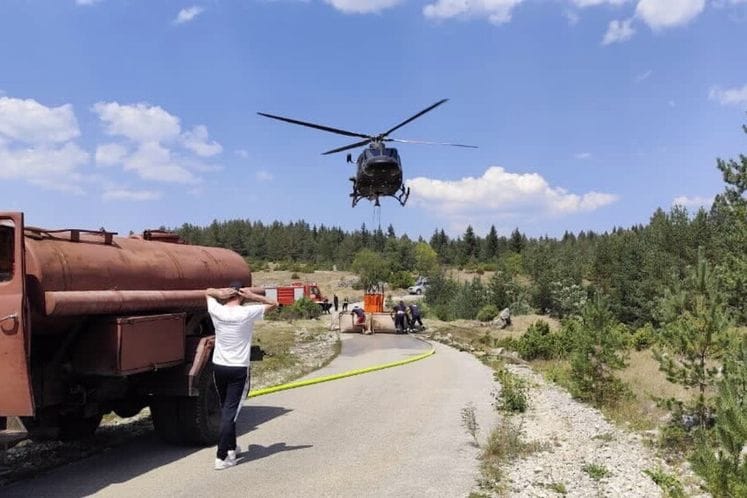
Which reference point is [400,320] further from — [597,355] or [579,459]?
[579,459]

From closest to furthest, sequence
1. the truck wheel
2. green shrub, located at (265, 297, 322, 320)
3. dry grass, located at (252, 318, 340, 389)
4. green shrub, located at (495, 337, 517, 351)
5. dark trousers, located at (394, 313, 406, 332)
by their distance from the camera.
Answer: the truck wheel → dry grass, located at (252, 318, 340, 389) → green shrub, located at (495, 337, 517, 351) → dark trousers, located at (394, 313, 406, 332) → green shrub, located at (265, 297, 322, 320)

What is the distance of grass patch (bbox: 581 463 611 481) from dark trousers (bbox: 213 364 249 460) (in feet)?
13.7

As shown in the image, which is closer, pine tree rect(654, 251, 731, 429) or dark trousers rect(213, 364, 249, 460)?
dark trousers rect(213, 364, 249, 460)

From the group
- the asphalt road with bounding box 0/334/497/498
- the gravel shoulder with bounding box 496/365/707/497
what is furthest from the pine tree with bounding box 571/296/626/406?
the asphalt road with bounding box 0/334/497/498

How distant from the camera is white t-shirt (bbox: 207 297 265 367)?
7.64 meters

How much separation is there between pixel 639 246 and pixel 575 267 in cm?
1814

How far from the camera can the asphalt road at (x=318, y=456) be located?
664cm

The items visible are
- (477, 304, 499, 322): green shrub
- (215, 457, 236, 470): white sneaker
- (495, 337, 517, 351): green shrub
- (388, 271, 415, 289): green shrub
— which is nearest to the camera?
(215, 457, 236, 470): white sneaker

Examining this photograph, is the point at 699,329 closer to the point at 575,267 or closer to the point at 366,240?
the point at 575,267

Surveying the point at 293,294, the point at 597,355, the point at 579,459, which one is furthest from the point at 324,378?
the point at 293,294

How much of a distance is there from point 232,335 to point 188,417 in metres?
1.41

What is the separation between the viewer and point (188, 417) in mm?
8211

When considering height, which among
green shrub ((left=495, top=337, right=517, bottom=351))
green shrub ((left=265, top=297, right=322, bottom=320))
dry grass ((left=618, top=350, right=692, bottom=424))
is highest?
green shrub ((left=265, top=297, right=322, bottom=320))

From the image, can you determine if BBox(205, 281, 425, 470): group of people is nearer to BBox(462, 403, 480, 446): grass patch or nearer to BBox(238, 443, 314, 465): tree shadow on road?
BBox(238, 443, 314, 465): tree shadow on road
